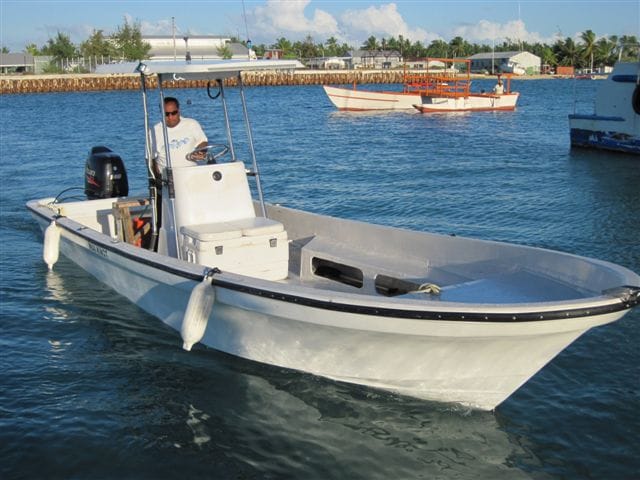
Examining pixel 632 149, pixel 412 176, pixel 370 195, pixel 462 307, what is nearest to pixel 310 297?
pixel 462 307

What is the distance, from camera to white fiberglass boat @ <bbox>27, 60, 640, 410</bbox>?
19.7 feet

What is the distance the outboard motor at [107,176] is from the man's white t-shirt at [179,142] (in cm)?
280

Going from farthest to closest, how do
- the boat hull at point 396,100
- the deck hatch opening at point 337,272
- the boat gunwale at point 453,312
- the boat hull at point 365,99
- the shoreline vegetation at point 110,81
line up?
the shoreline vegetation at point 110,81 < the boat hull at point 365,99 < the boat hull at point 396,100 < the deck hatch opening at point 337,272 < the boat gunwale at point 453,312

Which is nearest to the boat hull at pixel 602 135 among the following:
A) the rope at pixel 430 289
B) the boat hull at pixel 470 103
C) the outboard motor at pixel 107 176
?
the outboard motor at pixel 107 176

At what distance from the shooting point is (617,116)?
88.2 ft

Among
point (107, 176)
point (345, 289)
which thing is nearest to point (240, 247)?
point (345, 289)

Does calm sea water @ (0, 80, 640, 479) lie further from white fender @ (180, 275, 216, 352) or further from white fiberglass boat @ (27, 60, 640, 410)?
white fender @ (180, 275, 216, 352)

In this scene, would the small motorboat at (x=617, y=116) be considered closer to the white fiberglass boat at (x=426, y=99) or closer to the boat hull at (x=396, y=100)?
the white fiberglass boat at (x=426, y=99)

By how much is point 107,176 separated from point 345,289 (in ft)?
15.9

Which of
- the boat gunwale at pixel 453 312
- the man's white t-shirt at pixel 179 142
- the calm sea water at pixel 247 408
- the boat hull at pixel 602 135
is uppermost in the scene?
the man's white t-shirt at pixel 179 142

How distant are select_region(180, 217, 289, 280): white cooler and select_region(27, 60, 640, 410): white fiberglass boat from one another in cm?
1

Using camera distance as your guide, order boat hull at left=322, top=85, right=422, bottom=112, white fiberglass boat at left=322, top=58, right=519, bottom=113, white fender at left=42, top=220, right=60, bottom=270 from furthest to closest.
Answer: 1. boat hull at left=322, top=85, right=422, bottom=112
2. white fiberglass boat at left=322, top=58, right=519, bottom=113
3. white fender at left=42, top=220, right=60, bottom=270

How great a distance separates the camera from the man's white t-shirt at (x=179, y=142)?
29.4 feet

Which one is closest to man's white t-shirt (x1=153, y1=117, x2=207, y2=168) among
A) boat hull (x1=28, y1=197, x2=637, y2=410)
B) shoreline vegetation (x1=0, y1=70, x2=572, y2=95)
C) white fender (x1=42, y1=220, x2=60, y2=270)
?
boat hull (x1=28, y1=197, x2=637, y2=410)
